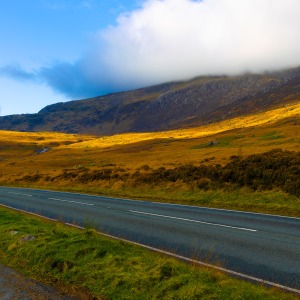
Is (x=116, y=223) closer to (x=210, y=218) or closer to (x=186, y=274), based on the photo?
(x=210, y=218)

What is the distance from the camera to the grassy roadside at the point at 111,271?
6.52m

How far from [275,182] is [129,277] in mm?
18021

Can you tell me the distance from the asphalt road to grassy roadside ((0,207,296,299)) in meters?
1.57

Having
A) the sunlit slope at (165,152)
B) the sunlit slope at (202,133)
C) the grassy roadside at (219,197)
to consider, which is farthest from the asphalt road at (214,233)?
the sunlit slope at (202,133)

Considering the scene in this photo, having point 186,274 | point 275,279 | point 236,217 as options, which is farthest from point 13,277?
point 236,217

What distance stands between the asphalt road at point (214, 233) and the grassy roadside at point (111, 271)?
1565 mm

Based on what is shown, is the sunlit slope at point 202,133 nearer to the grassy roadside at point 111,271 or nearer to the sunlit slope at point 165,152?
the sunlit slope at point 165,152

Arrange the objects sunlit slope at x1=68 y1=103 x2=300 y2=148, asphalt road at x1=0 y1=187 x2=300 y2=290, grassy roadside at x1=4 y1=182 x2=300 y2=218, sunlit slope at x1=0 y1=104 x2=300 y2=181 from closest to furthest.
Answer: asphalt road at x1=0 y1=187 x2=300 y2=290 < grassy roadside at x1=4 y1=182 x2=300 y2=218 < sunlit slope at x1=0 y1=104 x2=300 y2=181 < sunlit slope at x1=68 y1=103 x2=300 y2=148

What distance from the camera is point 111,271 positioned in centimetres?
766

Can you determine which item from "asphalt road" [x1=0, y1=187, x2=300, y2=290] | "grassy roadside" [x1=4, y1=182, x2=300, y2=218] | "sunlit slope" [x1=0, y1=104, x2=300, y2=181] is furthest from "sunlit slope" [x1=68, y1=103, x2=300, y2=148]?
"asphalt road" [x1=0, y1=187, x2=300, y2=290]

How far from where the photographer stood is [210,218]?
53.7 ft

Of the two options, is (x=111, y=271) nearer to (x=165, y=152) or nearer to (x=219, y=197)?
(x=219, y=197)

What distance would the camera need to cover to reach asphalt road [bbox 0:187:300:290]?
9.00 metres

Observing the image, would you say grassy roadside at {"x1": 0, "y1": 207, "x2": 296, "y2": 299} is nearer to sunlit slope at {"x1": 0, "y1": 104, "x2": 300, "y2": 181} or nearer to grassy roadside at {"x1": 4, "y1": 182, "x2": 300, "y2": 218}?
grassy roadside at {"x1": 4, "y1": 182, "x2": 300, "y2": 218}
